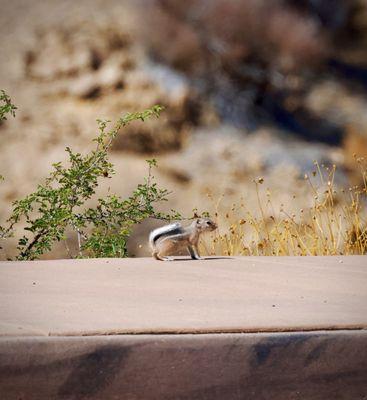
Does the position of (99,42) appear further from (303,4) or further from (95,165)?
→ (95,165)

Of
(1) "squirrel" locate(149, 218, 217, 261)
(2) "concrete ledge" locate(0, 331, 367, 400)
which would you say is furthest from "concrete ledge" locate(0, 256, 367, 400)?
(1) "squirrel" locate(149, 218, 217, 261)

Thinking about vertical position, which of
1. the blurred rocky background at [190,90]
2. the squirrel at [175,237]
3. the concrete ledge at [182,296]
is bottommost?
the blurred rocky background at [190,90]

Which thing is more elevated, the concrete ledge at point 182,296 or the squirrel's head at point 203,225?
the concrete ledge at point 182,296

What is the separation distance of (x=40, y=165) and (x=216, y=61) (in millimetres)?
2006

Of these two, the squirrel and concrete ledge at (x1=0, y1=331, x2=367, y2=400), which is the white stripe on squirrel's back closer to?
the squirrel

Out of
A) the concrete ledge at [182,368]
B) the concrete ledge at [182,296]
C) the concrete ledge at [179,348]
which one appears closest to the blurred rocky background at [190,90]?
the concrete ledge at [182,296]

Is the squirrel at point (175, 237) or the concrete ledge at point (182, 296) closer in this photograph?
the concrete ledge at point (182, 296)

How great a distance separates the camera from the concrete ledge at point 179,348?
2361 mm

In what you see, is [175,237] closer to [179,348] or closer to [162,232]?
[162,232]

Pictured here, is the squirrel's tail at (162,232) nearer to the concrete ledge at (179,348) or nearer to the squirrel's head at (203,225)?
the squirrel's head at (203,225)

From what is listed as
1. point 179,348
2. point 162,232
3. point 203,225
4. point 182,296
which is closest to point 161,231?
point 162,232

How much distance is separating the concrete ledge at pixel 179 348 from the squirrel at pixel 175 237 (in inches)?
44.8

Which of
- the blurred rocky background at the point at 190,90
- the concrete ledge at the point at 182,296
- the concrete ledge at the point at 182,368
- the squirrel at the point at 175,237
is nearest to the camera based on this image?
the concrete ledge at the point at 182,368

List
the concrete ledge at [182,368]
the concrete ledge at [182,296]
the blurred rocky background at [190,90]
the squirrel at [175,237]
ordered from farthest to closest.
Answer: the blurred rocky background at [190,90] → the squirrel at [175,237] → the concrete ledge at [182,296] → the concrete ledge at [182,368]
